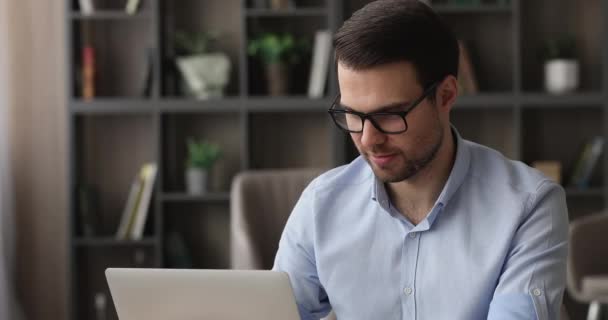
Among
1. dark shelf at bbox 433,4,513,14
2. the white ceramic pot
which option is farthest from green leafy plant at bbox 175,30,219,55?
the white ceramic pot

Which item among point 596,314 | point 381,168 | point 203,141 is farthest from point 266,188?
point 381,168

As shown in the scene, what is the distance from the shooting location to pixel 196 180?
14.0 ft

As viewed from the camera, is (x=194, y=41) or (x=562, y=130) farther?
(x=562, y=130)

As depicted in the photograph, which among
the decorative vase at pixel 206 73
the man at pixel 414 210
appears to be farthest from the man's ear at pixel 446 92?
the decorative vase at pixel 206 73

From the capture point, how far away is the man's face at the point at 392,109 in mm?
1535

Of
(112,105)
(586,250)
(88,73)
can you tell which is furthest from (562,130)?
(88,73)

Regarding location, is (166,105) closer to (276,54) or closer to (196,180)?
(196,180)

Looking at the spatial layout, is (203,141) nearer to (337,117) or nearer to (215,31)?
(215,31)

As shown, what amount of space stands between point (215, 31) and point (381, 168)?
9.65 feet

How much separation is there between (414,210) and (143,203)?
2703 mm

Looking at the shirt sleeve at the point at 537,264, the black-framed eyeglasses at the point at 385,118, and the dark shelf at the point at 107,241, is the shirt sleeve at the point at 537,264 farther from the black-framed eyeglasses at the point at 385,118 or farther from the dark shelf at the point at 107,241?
the dark shelf at the point at 107,241

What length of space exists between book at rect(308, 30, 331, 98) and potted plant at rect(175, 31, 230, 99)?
0.40 meters

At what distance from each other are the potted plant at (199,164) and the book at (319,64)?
52 centimetres

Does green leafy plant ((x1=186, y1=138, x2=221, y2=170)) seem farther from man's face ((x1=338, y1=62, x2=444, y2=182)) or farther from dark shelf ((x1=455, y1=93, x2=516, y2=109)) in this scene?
man's face ((x1=338, y1=62, x2=444, y2=182))
